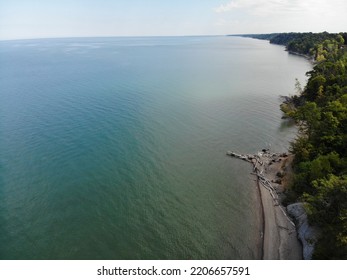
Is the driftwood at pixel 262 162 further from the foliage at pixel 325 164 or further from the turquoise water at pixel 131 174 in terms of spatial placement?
the foliage at pixel 325 164

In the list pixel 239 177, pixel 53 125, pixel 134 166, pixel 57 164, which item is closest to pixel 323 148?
pixel 239 177

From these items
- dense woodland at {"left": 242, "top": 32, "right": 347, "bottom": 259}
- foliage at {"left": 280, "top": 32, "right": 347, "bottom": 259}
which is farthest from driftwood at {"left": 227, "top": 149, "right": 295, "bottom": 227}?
foliage at {"left": 280, "top": 32, "right": 347, "bottom": 259}

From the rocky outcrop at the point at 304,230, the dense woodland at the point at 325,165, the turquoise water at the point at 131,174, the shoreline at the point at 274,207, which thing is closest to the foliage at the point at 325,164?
the dense woodland at the point at 325,165

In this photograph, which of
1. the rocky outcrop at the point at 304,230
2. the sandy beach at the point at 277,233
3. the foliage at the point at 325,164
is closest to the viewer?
the foliage at the point at 325,164

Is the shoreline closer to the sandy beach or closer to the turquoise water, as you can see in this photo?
the sandy beach

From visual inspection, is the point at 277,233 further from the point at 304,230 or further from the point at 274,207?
the point at 274,207

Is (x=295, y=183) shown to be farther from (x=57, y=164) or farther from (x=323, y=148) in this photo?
(x=57, y=164)

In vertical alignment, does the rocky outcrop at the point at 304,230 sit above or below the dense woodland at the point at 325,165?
below
